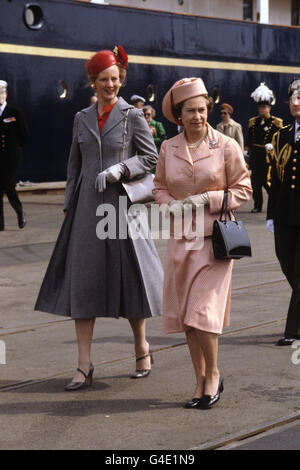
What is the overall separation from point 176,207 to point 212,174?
0.83 ft

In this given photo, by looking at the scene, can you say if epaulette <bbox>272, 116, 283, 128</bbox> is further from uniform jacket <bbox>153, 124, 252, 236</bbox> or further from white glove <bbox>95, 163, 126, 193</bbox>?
uniform jacket <bbox>153, 124, 252, 236</bbox>

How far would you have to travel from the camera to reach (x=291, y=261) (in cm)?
703

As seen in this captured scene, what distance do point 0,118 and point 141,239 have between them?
809 cm

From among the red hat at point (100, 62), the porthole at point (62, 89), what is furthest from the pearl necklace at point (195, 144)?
the porthole at point (62, 89)

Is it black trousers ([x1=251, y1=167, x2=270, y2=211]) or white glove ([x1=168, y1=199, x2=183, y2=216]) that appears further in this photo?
black trousers ([x1=251, y1=167, x2=270, y2=211])

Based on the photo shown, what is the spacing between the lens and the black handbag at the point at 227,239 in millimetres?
5355

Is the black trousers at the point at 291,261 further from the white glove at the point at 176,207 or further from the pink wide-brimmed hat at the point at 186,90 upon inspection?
the pink wide-brimmed hat at the point at 186,90

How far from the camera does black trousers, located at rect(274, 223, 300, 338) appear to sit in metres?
6.84

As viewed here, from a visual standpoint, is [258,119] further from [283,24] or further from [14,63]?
[283,24]

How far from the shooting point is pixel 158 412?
211 inches

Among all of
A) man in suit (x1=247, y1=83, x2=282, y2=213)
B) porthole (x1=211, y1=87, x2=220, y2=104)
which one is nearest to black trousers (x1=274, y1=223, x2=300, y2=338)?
man in suit (x1=247, y1=83, x2=282, y2=213)

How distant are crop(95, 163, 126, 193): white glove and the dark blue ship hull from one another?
11913 millimetres

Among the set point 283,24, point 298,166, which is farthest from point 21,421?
point 283,24

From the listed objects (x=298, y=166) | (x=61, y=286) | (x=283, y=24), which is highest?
(x=283, y=24)
